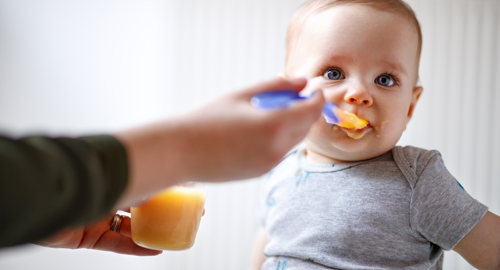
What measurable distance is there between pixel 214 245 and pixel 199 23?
3.67ft

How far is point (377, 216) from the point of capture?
2.91 ft

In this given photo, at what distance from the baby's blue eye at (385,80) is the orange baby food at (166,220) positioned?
1.66ft

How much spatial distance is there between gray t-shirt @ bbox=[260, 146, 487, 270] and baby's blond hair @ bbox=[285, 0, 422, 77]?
331 millimetres

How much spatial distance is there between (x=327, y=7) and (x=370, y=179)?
44 cm

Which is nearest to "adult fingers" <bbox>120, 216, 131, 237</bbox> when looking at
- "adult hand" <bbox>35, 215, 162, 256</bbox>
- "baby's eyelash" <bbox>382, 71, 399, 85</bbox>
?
"adult hand" <bbox>35, 215, 162, 256</bbox>

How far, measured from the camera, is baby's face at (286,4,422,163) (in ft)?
2.94

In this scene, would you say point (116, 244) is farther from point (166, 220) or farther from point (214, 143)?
point (214, 143)

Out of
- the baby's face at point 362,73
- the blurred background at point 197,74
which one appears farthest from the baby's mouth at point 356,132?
the blurred background at point 197,74

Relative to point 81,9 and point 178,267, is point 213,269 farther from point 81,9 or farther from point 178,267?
point 81,9

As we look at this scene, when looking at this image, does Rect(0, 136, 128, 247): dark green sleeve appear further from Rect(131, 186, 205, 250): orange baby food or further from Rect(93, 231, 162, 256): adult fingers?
Rect(93, 231, 162, 256): adult fingers

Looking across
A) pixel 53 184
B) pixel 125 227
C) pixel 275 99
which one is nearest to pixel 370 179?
pixel 275 99

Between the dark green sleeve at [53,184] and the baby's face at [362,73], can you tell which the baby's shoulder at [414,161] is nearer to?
the baby's face at [362,73]

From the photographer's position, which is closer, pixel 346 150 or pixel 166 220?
pixel 166 220


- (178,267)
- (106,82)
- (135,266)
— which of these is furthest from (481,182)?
(106,82)
